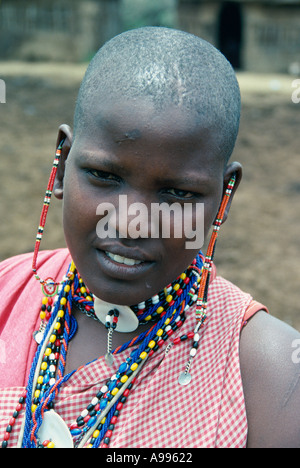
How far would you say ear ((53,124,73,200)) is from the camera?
5.61 feet

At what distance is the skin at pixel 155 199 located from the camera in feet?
4.64

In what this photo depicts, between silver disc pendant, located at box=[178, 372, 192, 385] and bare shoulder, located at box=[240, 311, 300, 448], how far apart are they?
6.3 inches

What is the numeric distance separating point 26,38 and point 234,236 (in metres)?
8.11

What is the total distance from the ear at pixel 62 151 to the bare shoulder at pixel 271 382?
2.45ft

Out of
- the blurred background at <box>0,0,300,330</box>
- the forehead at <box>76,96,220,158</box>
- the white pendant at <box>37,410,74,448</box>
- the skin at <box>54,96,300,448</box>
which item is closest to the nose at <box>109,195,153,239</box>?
the skin at <box>54,96,300,448</box>

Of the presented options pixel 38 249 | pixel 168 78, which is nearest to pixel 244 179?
pixel 38 249

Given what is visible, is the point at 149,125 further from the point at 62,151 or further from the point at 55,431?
the point at 55,431

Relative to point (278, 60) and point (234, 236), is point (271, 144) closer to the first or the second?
point (234, 236)

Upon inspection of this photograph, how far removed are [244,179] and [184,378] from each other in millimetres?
5582

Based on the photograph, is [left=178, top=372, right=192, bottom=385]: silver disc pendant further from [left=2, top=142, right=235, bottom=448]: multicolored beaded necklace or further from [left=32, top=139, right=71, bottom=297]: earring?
[left=32, top=139, right=71, bottom=297]: earring

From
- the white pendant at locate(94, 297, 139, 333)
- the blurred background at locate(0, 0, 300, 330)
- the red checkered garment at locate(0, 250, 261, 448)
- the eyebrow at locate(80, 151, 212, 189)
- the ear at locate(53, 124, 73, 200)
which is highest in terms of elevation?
the blurred background at locate(0, 0, 300, 330)

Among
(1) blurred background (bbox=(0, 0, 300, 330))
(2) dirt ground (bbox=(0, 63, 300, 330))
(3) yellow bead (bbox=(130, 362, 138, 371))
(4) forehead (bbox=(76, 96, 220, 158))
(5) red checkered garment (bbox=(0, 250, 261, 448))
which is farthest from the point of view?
(1) blurred background (bbox=(0, 0, 300, 330))

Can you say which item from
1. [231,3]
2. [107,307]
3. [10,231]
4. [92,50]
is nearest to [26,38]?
[92,50]

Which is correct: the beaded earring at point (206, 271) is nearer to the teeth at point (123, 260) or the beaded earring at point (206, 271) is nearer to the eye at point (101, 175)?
the teeth at point (123, 260)
